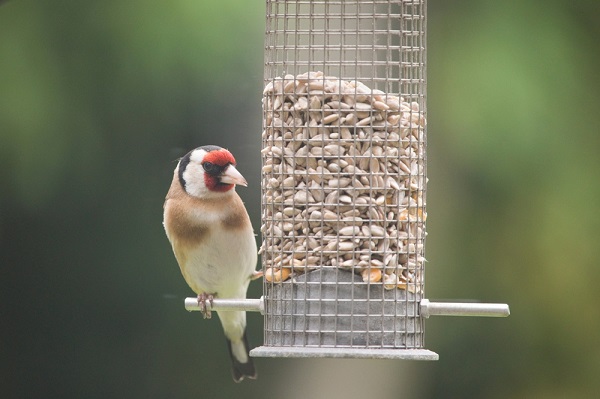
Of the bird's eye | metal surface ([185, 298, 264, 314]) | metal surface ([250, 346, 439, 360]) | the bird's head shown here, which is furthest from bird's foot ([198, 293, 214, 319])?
metal surface ([250, 346, 439, 360])

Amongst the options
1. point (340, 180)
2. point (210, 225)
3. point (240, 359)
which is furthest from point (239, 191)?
point (340, 180)

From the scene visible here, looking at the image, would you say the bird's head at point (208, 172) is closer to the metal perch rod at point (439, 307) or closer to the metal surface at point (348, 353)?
the metal perch rod at point (439, 307)

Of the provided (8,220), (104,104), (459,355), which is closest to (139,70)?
(104,104)

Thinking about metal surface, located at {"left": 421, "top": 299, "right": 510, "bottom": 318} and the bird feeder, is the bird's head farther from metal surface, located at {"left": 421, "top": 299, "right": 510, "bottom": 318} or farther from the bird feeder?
metal surface, located at {"left": 421, "top": 299, "right": 510, "bottom": 318}

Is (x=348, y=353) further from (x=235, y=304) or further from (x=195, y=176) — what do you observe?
(x=195, y=176)

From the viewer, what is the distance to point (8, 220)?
8906mm

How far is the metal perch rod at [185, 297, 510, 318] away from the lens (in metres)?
4.47

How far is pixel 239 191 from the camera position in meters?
8.89

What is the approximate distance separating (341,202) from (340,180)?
0.31 ft

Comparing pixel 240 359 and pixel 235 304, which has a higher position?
pixel 235 304

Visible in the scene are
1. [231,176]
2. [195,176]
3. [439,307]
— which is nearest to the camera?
[439,307]

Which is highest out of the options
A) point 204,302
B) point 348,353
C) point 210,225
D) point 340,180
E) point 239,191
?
point 239,191

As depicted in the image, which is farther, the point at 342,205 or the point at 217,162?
the point at 217,162

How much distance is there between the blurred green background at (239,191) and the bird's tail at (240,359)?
1.21m
